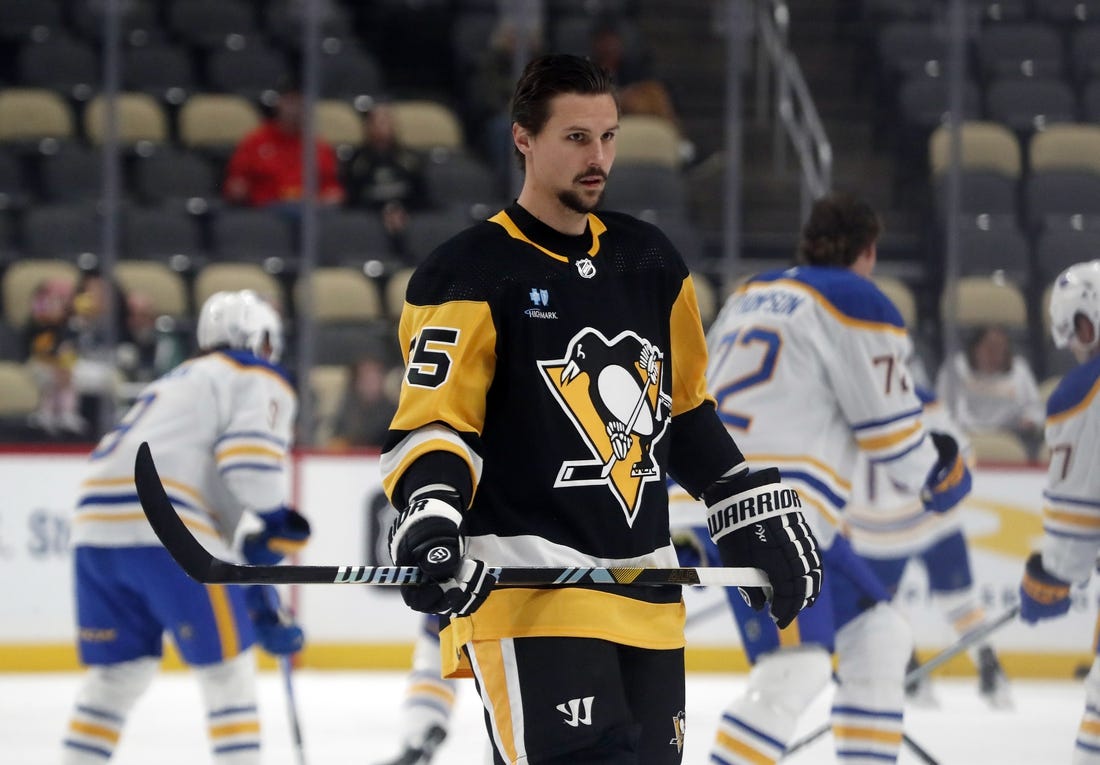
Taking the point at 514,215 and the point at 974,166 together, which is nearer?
the point at 514,215

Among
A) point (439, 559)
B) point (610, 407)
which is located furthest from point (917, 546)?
point (439, 559)

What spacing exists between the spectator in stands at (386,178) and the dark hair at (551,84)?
205 inches

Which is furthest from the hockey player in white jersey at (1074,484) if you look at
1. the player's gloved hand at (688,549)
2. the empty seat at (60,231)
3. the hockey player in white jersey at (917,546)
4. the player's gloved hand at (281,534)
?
the empty seat at (60,231)

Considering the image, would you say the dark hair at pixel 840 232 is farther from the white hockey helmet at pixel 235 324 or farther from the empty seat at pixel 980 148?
the empty seat at pixel 980 148

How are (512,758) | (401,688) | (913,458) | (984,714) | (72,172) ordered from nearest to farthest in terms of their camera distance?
1. (512,758)
2. (913,458)
3. (984,714)
4. (401,688)
5. (72,172)

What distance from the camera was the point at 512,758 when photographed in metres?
2.21

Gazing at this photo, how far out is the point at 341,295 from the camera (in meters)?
7.05

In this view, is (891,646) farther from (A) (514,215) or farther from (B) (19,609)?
(B) (19,609)

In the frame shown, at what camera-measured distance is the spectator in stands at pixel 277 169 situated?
24.4 ft

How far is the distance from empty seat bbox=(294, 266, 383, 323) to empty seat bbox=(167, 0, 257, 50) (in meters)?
1.72

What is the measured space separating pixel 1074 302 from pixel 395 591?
11.7 feet

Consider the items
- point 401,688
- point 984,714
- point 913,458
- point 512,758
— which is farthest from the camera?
point 401,688

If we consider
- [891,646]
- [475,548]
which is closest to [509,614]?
[475,548]

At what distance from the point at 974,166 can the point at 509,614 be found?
5318 mm
